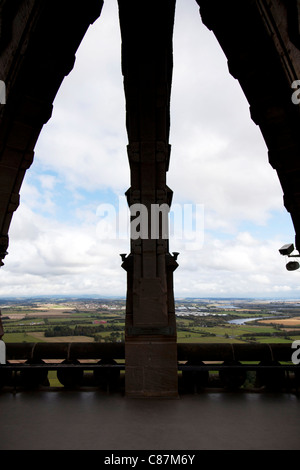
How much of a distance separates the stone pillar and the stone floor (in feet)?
2.18

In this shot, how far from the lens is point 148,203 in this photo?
6.07 meters

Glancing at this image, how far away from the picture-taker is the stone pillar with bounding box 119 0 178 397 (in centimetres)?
504

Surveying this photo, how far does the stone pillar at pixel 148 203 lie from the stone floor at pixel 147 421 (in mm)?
665

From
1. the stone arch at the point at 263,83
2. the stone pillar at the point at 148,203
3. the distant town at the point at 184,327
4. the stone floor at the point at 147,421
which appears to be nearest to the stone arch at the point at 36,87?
the stone pillar at the point at 148,203

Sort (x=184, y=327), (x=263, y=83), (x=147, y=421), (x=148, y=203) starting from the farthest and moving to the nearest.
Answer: (x=184, y=327) < (x=148, y=203) < (x=263, y=83) < (x=147, y=421)

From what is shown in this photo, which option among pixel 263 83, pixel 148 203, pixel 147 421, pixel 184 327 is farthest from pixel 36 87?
pixel 184 327

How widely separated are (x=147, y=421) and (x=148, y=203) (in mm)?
3940

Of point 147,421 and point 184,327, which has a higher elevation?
point 184,327

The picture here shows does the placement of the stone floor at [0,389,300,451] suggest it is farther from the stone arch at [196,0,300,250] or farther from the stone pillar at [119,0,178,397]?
the stone arch at [196,0,300,250]

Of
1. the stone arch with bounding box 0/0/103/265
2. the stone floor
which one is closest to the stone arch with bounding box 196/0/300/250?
the stone arch with bounding box 0/0/103/265

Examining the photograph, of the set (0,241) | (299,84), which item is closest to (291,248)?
(299,84)

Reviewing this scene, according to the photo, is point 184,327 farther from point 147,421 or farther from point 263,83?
point 263,83

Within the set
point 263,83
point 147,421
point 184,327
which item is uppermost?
point 263,83

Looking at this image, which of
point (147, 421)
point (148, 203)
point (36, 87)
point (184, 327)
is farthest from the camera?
point (184, 327)
